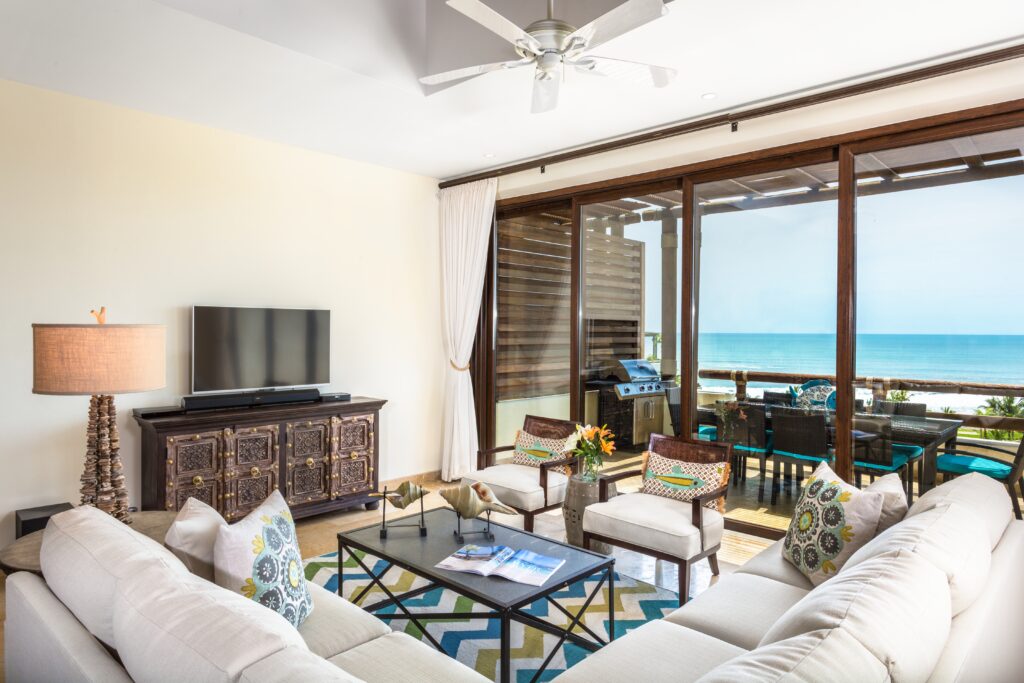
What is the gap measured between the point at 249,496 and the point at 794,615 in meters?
3.54

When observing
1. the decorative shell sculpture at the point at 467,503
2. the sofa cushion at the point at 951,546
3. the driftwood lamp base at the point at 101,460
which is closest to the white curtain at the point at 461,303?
the decorative shell sculpture at the point at 467,503

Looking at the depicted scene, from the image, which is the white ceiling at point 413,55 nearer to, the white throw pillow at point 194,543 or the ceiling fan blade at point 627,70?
the ceiling fan blade at point 627,70

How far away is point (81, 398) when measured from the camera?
367 cm

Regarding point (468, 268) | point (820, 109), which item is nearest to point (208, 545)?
point (820, 109)

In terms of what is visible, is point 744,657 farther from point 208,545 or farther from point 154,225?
point 154,225

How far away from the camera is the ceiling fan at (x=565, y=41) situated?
2.17 metres

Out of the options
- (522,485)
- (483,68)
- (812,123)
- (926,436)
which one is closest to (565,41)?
(483,68)

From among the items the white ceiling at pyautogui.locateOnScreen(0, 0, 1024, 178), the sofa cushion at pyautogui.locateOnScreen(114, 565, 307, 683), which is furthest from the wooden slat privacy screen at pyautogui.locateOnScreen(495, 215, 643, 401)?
the sofa cushion at pyautogui.locateOnScreen(114, 565, 307, 683)

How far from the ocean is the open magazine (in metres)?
2.21

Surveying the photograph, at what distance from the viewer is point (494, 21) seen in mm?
2289

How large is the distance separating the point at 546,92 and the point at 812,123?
65.7 inches

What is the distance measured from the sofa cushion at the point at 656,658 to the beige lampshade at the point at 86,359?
1.76 metres

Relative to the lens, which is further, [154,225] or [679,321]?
[679,321]

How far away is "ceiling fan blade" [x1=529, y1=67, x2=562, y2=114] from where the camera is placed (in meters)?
2.78
